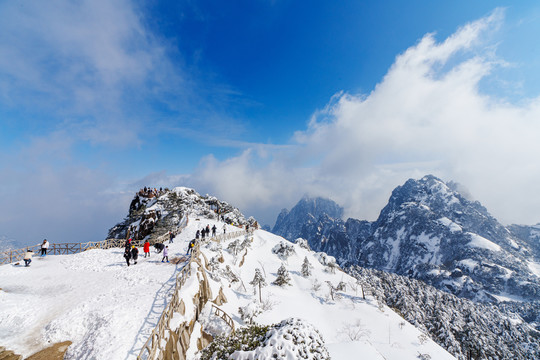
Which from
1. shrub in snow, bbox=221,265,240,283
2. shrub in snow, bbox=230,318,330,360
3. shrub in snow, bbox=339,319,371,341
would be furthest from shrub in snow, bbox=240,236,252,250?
shrub in snow, bbox=230,318,330,360

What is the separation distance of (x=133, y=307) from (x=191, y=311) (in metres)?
3.20

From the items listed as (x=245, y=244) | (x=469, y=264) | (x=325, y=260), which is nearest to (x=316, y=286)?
(x=325, y=260)

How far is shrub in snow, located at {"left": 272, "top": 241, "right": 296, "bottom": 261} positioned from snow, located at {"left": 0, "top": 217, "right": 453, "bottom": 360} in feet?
22.5

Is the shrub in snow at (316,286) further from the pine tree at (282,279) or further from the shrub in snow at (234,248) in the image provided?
the shrub in snow at (234,248)

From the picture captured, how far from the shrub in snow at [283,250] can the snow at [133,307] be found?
270 inches

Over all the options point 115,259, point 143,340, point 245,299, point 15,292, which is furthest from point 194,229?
point 143,340

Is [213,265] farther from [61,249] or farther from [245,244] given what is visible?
[61,249]

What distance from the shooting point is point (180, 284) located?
1448 cm

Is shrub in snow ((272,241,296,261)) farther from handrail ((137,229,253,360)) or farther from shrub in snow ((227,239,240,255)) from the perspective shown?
handrail ((137,229,253,360))

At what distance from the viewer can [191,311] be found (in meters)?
13.6

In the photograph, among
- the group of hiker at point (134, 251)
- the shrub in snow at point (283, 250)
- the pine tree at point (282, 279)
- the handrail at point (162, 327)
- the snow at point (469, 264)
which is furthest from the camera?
the snow at point (469, 264)

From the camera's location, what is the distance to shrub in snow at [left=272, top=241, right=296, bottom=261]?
40188 millimetres

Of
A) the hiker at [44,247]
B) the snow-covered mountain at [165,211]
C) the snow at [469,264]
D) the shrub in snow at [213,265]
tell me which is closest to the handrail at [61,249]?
the hiker at [44,247]

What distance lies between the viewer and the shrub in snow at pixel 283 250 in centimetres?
4019
